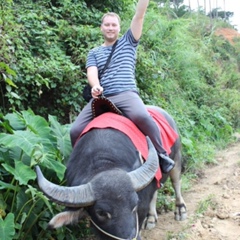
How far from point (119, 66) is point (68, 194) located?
1.90 m

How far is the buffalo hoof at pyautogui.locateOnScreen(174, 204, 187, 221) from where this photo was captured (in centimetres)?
582

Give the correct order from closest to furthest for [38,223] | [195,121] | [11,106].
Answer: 1. [38,223]
2. [11,106]
3. [195,121]

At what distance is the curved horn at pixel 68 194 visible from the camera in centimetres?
331

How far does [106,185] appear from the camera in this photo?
3.46 m

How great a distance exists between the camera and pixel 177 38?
12.2 m

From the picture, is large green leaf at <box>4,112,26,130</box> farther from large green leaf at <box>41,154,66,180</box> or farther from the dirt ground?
the dirt ground

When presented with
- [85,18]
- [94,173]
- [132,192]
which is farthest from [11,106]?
[85,18]

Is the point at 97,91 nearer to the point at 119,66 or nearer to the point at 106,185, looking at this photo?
the point at 119,66

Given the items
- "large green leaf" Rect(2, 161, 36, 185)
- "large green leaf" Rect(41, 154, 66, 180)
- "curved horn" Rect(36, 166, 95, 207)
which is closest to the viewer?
"curved horn" Rect(36, 166, 95, 207)

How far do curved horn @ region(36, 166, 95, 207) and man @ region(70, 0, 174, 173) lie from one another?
4.14ft

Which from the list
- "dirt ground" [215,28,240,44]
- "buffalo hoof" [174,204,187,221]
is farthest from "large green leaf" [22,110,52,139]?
"dirt ground" [215,28,240,44]

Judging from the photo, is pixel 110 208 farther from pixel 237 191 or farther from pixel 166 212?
pixel 237 191

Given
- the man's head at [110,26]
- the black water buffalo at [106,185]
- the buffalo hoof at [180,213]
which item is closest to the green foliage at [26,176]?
the black water buffalo at [106,185]

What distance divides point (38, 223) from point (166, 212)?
2406 millimetres
